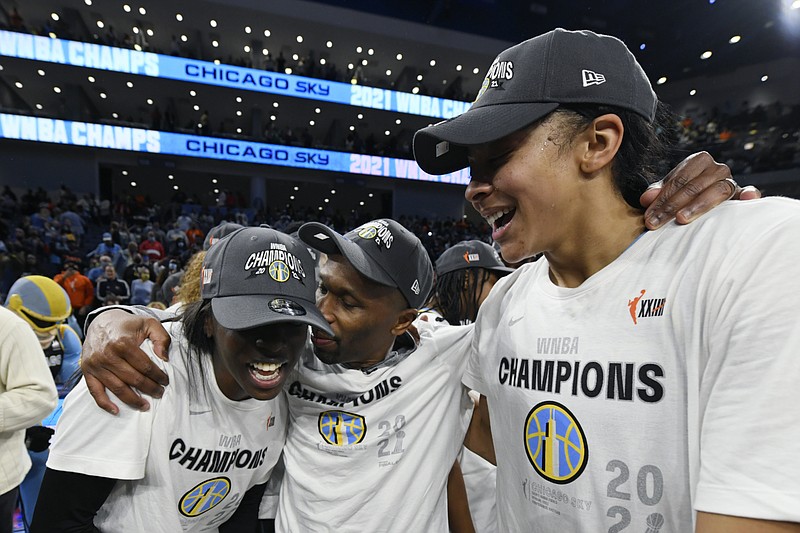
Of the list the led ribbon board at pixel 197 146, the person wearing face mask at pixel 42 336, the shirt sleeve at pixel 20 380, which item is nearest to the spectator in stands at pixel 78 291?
the person wearing face mask at pixel 42 336

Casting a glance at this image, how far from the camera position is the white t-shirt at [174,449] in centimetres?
119

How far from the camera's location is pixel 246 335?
1327 mm

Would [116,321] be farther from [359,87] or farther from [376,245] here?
[359,87]

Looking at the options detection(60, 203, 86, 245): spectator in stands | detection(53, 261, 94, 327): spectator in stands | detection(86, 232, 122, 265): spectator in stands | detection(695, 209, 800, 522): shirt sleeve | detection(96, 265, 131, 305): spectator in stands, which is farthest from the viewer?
detection(60, 203, 86, 245): spectator in stands

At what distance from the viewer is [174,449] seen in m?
1.34

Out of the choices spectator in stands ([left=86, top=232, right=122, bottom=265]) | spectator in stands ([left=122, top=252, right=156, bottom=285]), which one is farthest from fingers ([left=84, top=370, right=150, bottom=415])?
spectator in stands ([left=86, top=232, right=122, bottom=265])

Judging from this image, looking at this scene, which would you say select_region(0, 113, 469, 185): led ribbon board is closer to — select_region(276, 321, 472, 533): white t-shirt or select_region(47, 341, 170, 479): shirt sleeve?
select_region(276, 321, 472, 533): white t-shirt

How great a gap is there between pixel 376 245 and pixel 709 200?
3.27 feet

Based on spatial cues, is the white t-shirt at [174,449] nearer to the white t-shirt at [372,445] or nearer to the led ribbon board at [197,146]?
the white t-shirt at [372,445]

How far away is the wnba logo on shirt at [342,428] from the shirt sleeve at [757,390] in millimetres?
1038

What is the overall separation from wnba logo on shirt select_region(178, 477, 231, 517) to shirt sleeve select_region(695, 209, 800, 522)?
52.1 inches

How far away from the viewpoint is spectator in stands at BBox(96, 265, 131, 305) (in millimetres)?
8273

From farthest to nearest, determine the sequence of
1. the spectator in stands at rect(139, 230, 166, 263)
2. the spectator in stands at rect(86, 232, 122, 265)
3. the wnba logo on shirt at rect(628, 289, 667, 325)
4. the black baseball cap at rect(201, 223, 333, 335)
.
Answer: the spectator in stands at rect(139, 230, 166, 263), the spectator in stands at rect(86, 232, 122, 265), the black baseball cap at rect(201, 223, 333, 335), the wnba logo on shirt at rect(628, 289, 667, 325)

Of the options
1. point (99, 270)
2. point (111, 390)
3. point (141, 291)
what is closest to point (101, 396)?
point (111, 390)
